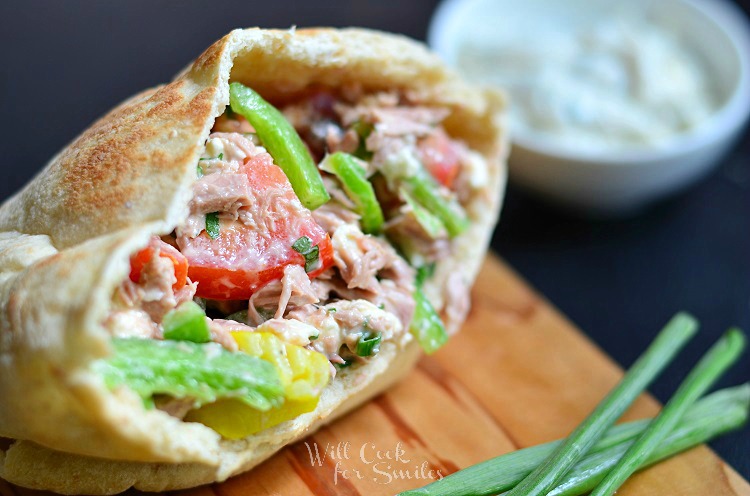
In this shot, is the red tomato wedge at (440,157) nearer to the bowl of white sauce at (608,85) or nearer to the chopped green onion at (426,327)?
the chopped green onion at (426,327)

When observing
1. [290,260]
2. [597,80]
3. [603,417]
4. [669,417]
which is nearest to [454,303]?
[603,417]

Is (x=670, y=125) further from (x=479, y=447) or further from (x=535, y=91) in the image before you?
(x=479, y=447)

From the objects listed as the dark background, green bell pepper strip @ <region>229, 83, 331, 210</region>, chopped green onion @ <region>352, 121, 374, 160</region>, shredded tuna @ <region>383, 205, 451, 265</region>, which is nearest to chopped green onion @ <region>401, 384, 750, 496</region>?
the dark background

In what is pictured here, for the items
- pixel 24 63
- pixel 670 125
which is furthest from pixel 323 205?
pixel 24 63

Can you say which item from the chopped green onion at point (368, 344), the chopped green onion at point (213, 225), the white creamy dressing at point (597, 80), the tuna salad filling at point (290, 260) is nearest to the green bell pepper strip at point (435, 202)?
the tuna salad filling at point (290, 260)

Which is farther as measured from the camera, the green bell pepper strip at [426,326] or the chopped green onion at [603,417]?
the green bell pepper strip at [426,326]
